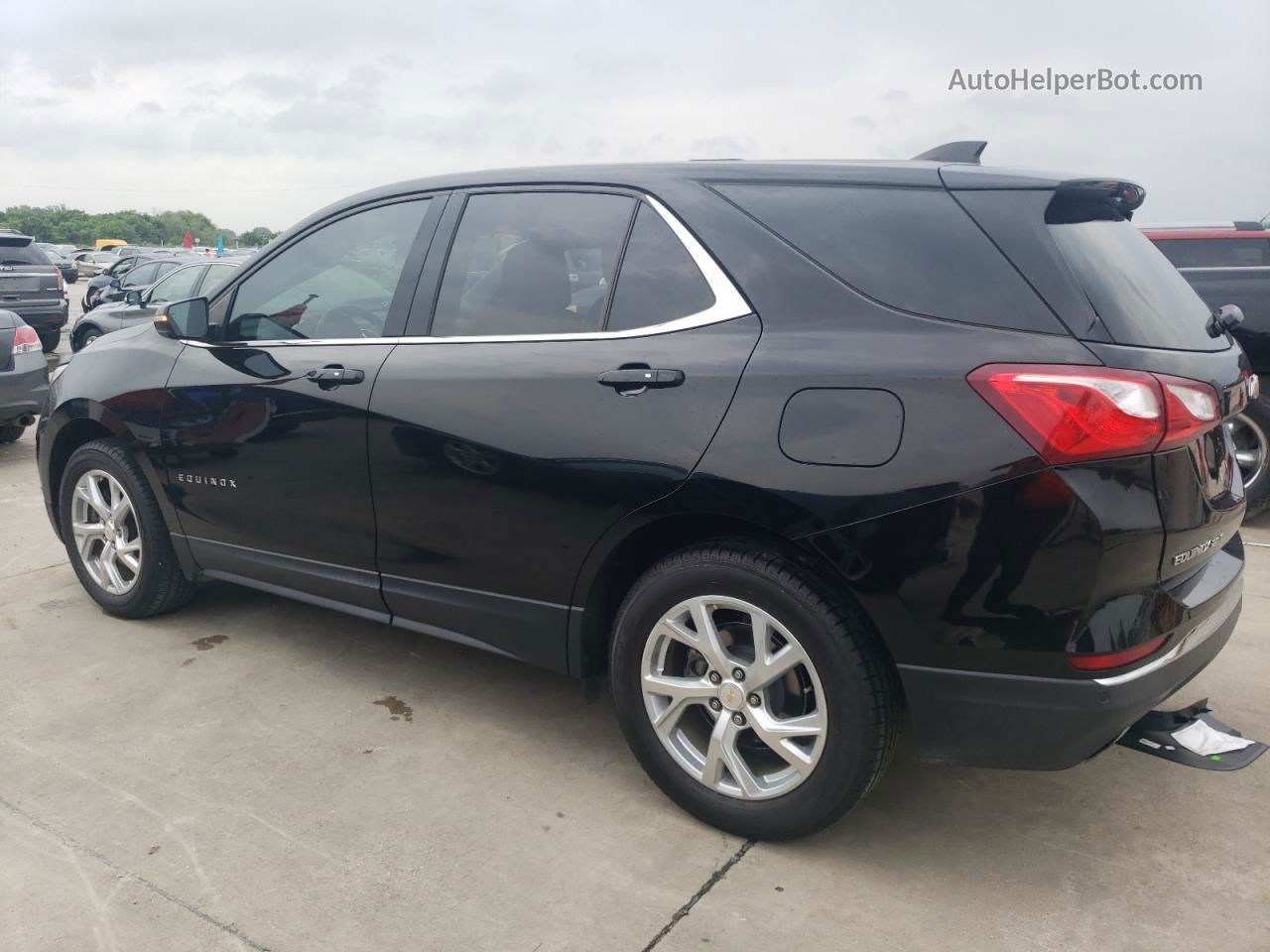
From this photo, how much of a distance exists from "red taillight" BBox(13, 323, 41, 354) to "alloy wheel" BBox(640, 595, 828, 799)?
6.86 m

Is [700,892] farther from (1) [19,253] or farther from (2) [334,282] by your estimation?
(1) [19,253]

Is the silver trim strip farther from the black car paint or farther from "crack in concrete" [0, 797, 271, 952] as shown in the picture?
"crack in concrete" [0, 797, 271, 952]

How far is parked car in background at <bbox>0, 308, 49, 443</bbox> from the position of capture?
25.4ft

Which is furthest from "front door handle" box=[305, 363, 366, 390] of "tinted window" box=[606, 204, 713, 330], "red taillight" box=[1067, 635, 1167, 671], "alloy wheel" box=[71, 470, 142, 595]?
"red taillight" box=[1067, 635, 1167, 671]

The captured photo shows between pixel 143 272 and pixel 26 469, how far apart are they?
10.6 m

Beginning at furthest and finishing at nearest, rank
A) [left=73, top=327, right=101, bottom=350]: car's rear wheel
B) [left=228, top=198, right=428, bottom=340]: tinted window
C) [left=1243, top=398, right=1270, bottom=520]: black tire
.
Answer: [left=73, top=327, right=101, bottom=350]: car's rear wheel
[left=1243, top=398, right=1270, bottom=520]: black tire
[left=228, top=198, right=428, bottom=340]: tinted window

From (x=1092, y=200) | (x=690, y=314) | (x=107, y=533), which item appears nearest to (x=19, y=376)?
(x=107, y=533)

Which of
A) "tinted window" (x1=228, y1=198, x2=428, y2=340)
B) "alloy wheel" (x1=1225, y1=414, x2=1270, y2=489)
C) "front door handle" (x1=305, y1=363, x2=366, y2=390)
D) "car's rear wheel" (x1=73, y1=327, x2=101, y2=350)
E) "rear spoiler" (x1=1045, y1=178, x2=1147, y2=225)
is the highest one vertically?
"rear spoiler" (x1=1045, y1=178, x2=1147, y2=225)

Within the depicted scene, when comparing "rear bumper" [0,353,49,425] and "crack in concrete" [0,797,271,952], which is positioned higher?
"rear bumper" [0,353,49,425]

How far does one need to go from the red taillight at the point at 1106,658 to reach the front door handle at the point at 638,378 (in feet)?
3.69

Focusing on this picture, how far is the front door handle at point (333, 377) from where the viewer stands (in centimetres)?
341

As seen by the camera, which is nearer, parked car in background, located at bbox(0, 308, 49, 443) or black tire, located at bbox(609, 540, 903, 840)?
black tire, located at bbox(609, 540, 903, 840)

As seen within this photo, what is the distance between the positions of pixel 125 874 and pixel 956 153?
9.50 feet

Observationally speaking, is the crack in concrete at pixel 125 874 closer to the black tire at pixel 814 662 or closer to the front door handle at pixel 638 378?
the black tire at pixel 814 662
